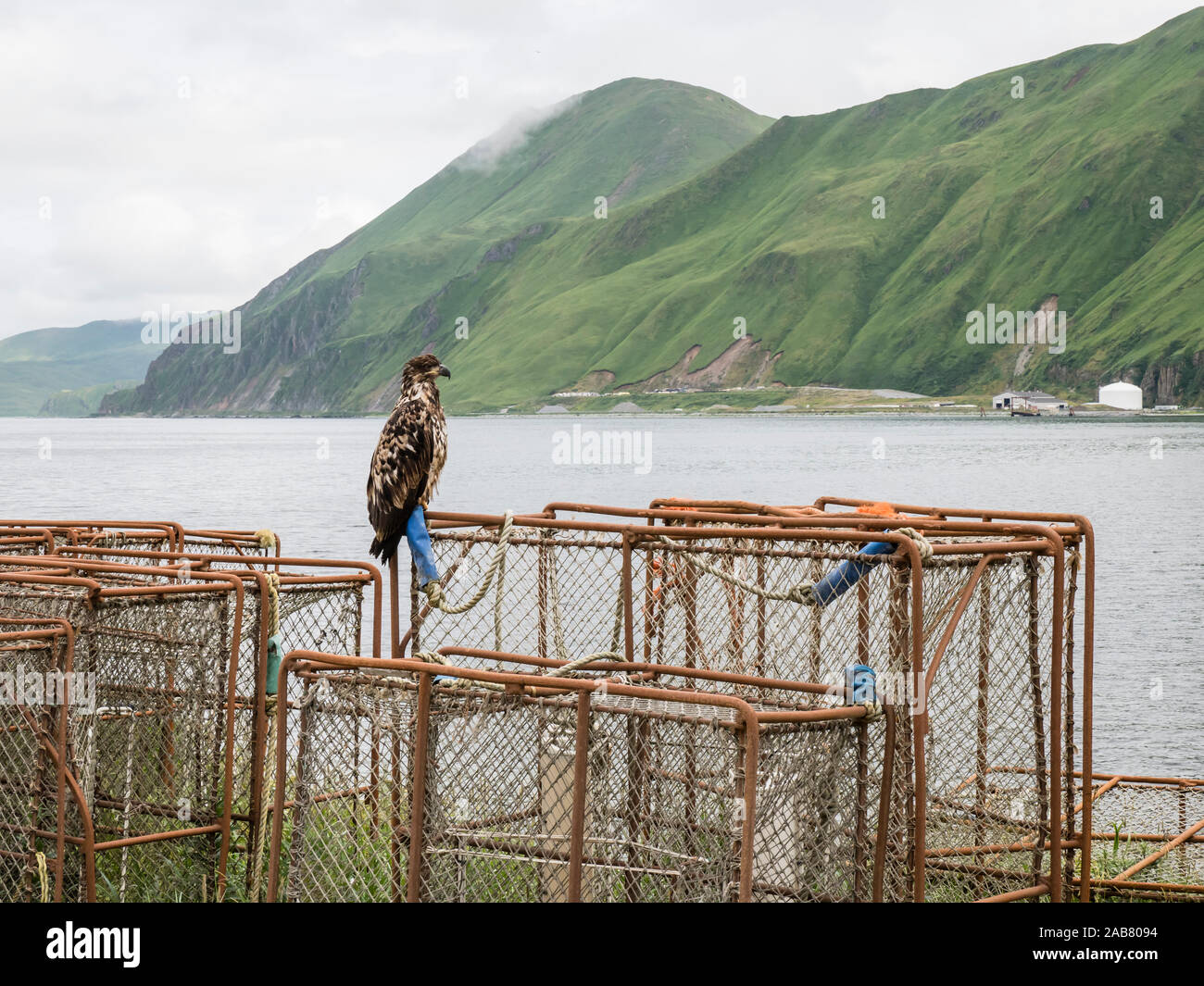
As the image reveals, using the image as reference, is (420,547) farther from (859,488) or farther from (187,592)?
(859,488)

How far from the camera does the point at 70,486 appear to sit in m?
97.5

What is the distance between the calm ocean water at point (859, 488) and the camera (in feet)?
109

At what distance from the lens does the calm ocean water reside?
109 ft

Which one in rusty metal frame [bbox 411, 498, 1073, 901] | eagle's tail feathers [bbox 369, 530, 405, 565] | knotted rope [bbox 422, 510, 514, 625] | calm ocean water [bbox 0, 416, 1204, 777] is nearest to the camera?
rusty metal frame [bbox 411, 498, 1073, 901]

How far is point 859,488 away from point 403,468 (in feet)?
295

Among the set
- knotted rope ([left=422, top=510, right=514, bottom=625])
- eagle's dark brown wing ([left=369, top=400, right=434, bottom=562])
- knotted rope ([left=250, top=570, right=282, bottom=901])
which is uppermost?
Answer: eagle's dark brown wing ([left=369, top=400, right=434, bottom=562])

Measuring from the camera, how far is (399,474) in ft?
A: 29.0

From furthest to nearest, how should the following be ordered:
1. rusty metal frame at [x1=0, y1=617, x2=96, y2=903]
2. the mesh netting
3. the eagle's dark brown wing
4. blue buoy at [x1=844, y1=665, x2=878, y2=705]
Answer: the eagle's dark brown wing
rusty metal frame at [x1=0, y1=617, x2=96, y2=903]
blue buoy at [x1=844, y1=665, x2=878, y2=705]
the mesh netting

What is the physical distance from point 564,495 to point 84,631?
80.8 m

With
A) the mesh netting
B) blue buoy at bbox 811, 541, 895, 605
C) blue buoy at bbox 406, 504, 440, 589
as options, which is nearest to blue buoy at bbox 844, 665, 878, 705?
the mesh netting

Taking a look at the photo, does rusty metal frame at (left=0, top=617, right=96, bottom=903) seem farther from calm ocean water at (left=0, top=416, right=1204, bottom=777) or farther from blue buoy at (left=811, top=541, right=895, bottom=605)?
calm ocean water at (left=0, top=416, right=1204, bottom=777)

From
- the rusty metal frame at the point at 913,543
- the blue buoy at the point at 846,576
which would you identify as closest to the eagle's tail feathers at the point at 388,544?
the rusty metal frame at the point at 913,543

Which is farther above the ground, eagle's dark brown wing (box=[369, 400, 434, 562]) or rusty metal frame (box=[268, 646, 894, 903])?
eagle's dark brown wing (box=[369, 400, 434, 562])
